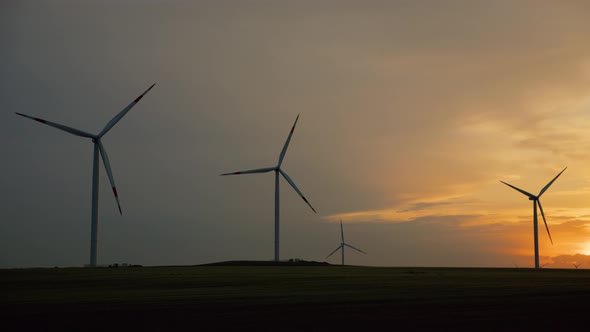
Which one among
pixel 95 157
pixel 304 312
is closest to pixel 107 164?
pixel 95 157

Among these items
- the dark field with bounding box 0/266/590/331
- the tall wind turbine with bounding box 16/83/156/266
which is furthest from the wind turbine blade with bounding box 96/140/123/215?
the dark field with bounding box 0/266/590/331

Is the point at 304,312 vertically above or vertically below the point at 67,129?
below

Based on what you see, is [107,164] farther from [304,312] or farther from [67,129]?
[304,312]

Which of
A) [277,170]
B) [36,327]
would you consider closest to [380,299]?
[36,327]

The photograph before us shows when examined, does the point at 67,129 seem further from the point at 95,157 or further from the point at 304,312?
the point at 304,312

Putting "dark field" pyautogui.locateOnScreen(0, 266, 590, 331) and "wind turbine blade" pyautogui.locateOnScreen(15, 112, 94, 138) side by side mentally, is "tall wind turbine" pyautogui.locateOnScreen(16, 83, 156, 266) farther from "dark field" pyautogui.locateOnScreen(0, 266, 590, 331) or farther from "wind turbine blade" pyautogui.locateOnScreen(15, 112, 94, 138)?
"dark field" pyautogui.locateOnScreen(0, 266, 590, 331)

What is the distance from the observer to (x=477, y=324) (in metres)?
28.5

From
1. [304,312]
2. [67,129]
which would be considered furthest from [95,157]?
[304,312]

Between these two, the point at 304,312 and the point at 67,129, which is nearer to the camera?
the point at 304,312

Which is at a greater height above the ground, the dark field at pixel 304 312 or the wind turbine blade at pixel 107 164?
the wind turbine blade at pixel 107 164

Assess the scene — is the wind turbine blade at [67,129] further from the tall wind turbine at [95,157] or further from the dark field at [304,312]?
the dark field at [304,312]

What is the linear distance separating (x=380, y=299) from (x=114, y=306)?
638 inches

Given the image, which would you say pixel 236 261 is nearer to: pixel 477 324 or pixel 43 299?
pixel 43 299

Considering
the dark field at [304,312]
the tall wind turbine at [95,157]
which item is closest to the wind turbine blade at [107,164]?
the tall wind turbine at [95,157]
